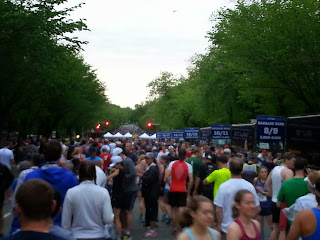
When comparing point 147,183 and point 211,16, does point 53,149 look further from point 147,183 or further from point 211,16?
point 211,16

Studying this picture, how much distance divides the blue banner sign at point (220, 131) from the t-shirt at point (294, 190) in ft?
92.2

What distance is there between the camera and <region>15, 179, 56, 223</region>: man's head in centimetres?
333

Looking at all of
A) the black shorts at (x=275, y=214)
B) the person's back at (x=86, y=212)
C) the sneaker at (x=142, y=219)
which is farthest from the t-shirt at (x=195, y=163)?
the person's back at (x=86, y=212)

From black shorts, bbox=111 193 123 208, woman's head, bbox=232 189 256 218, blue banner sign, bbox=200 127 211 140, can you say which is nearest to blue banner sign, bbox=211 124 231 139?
blue banner sign, bbox=200 127 211 140

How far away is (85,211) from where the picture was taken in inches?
239

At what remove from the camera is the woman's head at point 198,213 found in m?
4.61

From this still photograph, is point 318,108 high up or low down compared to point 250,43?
down

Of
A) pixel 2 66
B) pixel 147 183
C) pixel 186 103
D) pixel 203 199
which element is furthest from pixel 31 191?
pixel 186 103

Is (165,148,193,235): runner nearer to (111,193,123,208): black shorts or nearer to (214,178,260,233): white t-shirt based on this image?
(111,193,123,208): black shorts

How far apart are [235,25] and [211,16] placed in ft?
33.2

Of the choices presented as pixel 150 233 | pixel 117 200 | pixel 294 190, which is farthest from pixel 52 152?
pixel 150 233

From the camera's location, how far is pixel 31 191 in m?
3.39

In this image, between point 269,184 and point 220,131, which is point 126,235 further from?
point 220,131

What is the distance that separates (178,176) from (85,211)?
599 cm
